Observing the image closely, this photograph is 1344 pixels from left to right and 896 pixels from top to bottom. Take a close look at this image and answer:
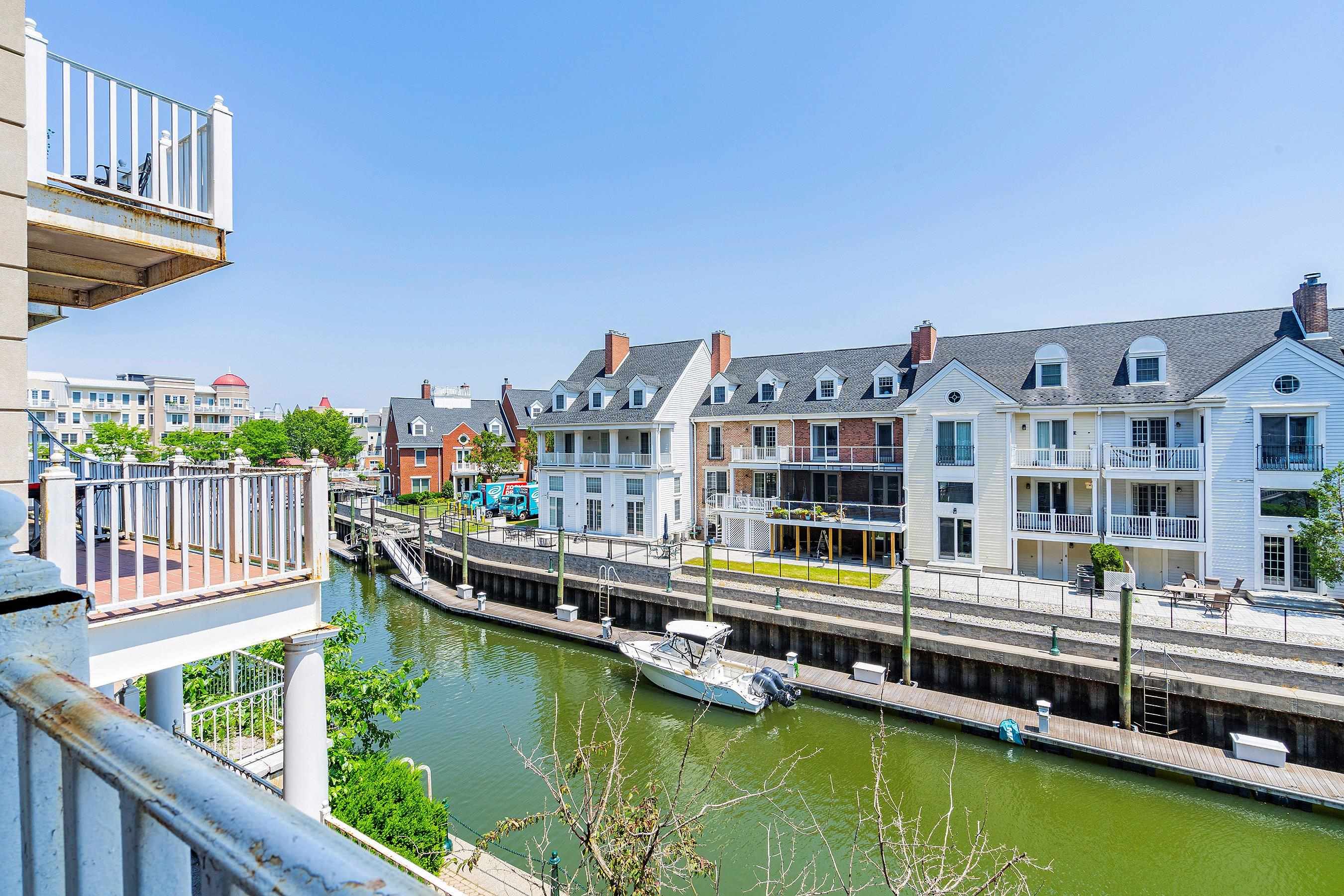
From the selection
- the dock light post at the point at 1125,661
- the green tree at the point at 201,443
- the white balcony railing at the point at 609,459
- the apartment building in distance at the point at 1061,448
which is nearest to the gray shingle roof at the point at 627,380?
the white balcony railing at the point at 609,459

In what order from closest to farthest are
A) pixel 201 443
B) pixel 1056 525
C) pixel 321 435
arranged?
1. pixel 1056 525
2. pixel 201 443
3. pixel 321 435

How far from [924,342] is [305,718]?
31925 millimetres

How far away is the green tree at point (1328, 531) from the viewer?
836 inches

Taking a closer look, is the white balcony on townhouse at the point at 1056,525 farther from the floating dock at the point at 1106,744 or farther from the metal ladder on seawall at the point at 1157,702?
→ the floating dock at the point at 1106,744

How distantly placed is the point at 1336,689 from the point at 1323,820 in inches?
145

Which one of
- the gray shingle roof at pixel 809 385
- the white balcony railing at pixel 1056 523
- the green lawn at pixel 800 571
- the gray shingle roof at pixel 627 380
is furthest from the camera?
the gray shingle roof at pixel 627 380

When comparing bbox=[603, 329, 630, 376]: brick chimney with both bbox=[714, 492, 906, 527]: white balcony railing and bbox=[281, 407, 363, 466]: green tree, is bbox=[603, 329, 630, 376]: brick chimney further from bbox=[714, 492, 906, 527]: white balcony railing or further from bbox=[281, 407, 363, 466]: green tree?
bbox=[281, 407, 363, 466]: green tree

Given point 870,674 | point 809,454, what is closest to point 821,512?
point 809,454

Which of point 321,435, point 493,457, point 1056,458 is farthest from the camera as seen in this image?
point 321,435

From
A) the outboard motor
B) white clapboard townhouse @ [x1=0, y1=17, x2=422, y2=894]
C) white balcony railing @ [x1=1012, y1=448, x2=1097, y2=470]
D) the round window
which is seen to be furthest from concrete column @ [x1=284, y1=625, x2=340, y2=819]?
the round window

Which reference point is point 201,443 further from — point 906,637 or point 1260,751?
point 1260,751

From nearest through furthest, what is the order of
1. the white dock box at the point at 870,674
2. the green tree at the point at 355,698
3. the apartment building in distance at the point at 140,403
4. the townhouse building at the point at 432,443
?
the green tree at the point at 355,698 < the white dock box at the point at 870,674 < the townhouse building at the point at 432,443 < the apartment building in distance at the point at 140,403

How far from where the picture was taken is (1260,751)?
1582cm

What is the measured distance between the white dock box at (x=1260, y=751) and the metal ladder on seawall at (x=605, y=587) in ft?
64.6
